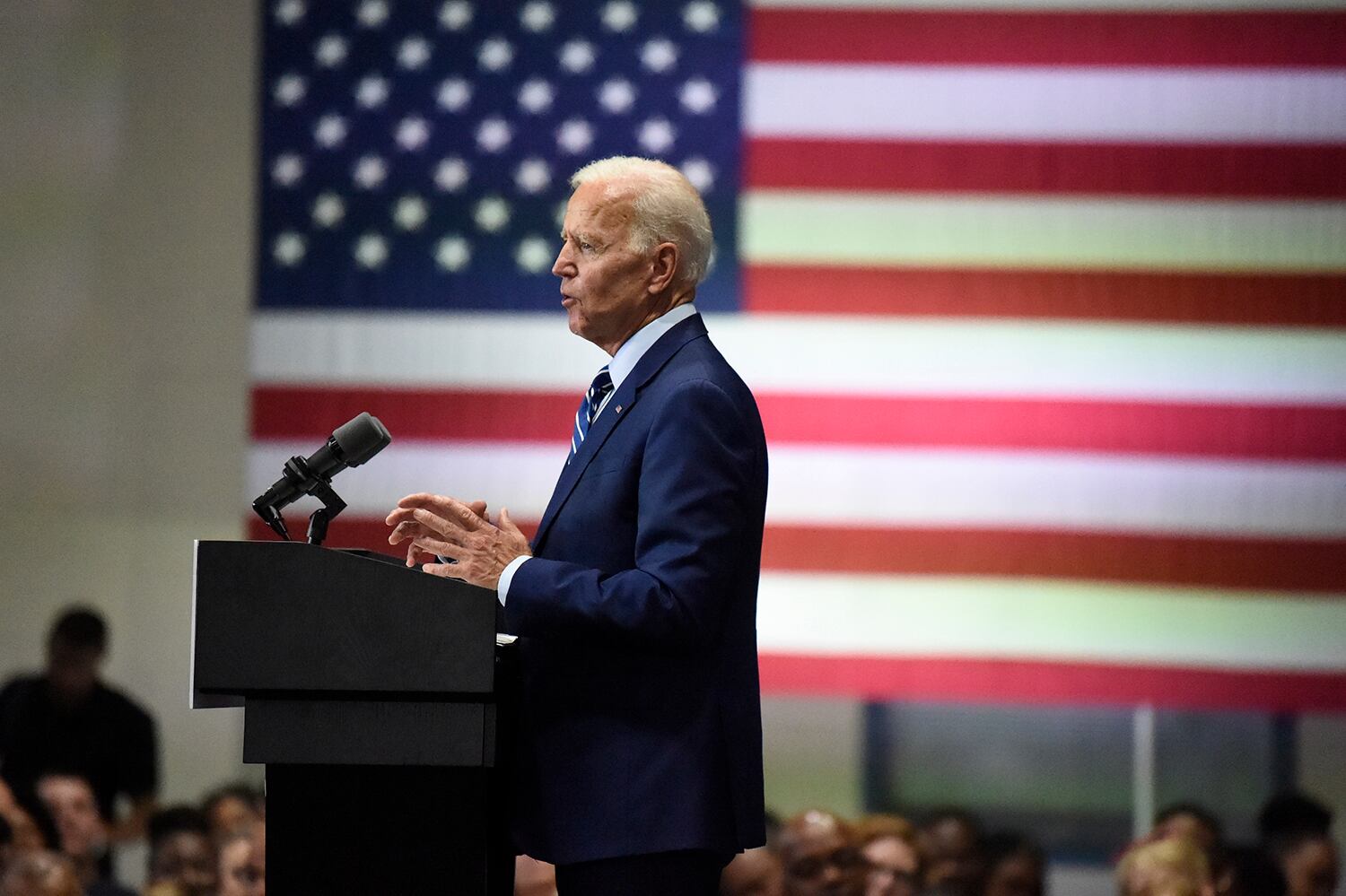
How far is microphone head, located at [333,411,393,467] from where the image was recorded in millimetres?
1901

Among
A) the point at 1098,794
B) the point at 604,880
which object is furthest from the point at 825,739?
the point at 604,880

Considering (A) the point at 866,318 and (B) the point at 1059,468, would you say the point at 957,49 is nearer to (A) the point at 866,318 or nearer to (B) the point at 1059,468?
(A) the point at 866,318

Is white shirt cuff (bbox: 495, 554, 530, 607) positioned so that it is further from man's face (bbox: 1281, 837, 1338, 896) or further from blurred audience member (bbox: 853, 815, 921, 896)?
man's face (bbox: 1281, 837, 1338, 896)

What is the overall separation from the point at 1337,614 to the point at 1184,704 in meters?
0.52

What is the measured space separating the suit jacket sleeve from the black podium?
7 centimetres

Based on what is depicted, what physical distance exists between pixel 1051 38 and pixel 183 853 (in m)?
3.54

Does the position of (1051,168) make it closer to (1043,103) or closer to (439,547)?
(1043,103)

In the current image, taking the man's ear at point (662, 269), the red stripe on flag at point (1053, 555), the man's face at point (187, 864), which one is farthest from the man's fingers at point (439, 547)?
the red stripe on flag at point (1053, 555)

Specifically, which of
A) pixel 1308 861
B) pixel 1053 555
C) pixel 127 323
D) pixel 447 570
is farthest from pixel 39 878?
pixel 1308 861

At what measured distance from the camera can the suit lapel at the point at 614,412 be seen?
1.90 m

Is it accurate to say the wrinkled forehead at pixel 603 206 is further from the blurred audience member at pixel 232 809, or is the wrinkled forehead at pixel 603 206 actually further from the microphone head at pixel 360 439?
the blurred audience member at pixel 232 809

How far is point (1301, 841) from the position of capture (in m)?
4.64

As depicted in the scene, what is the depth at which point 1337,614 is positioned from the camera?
477 centimetres

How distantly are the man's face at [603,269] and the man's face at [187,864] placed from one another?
297cm
